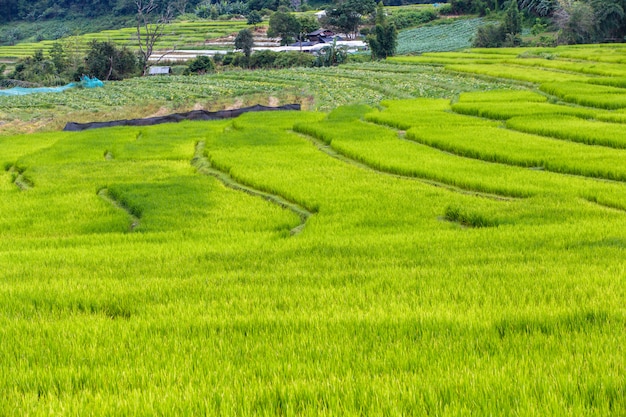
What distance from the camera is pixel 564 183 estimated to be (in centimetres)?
1088

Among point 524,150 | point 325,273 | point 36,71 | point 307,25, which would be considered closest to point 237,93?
Result: point 524,150

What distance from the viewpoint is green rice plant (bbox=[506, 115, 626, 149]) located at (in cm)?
1412

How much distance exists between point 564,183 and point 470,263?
5063 millimetres

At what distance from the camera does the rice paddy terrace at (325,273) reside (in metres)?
3.31

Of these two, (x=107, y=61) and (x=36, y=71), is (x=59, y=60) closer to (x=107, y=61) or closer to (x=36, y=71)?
(x=36, y=71)

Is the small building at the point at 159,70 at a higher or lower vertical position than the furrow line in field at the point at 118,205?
higher

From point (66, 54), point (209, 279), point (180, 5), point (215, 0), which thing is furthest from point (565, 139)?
point (215, 0)

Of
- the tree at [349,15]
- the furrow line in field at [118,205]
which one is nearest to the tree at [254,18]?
the tree at [349,15]

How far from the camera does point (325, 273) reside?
20.6 ft

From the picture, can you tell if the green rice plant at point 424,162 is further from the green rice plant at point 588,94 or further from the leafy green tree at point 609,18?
the leafy green tree at point 609,18

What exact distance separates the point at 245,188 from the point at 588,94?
13.2 meters

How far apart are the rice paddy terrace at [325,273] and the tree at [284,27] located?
53226 millimetres

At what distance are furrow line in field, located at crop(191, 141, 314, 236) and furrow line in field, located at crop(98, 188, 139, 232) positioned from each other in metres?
2.09

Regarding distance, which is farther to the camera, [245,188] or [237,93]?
[237,93]
